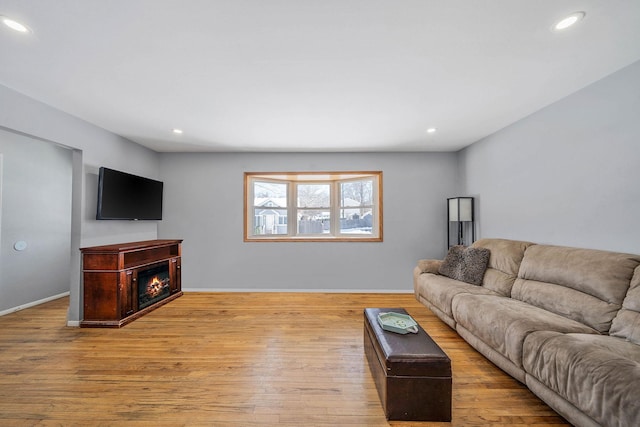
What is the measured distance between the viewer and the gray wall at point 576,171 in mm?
2084

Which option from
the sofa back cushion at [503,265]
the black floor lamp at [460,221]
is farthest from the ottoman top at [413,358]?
the black floor lamp at [460,221]

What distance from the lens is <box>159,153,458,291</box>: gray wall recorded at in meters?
4.48

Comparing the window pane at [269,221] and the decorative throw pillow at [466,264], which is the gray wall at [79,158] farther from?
the decorative throw pillow at [466,264]

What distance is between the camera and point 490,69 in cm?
205

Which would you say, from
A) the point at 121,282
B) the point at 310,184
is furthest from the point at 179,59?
the point at 310,184

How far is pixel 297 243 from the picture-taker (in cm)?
453

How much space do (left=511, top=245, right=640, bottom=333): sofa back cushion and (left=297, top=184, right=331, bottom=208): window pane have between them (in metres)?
3.13

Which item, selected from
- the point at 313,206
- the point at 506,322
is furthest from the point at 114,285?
the point at 506,322

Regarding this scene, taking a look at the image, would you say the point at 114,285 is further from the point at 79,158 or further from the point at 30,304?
the point at 30,304

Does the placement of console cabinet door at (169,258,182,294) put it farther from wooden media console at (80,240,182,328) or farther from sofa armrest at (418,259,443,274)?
sofa armrest at (418,259,443,274)

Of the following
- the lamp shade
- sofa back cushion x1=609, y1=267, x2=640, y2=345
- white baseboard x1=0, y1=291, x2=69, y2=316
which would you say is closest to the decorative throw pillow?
the lamp shade

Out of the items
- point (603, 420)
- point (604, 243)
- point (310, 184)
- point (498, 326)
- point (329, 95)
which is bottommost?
point (603, 420)

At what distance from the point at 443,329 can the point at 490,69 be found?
8.71 feet

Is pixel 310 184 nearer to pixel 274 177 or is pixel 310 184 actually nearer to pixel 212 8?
pixel 274 177
